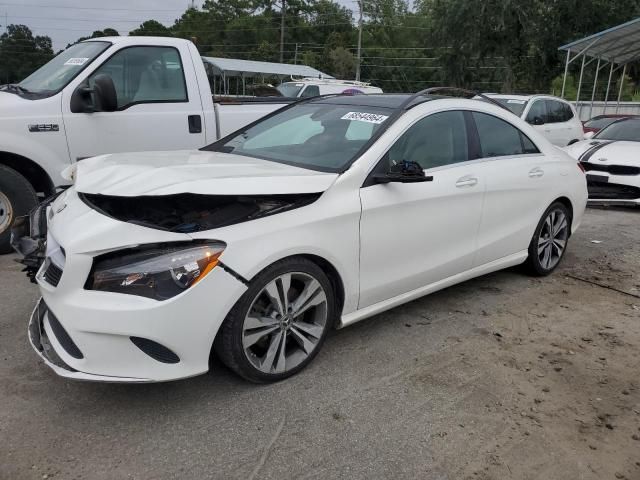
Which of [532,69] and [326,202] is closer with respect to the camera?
[326,202]

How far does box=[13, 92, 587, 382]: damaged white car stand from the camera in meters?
2.65

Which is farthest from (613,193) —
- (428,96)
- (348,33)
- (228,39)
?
(228,39)

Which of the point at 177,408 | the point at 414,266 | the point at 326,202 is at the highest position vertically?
the point at 326,202

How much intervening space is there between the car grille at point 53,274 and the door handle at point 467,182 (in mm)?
2660

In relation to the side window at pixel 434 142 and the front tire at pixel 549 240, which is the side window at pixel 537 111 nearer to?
the front tire at pixel 549 240

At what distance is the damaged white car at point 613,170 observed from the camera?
8328mm

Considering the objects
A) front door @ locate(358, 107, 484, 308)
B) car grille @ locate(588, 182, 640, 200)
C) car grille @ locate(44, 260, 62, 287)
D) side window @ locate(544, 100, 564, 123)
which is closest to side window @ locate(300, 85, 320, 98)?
side window @ locate(544, 100, 564, 123)

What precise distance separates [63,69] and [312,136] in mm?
3065

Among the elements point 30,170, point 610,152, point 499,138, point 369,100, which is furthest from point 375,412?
point 610,152

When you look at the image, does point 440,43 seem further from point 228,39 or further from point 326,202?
point 228,39

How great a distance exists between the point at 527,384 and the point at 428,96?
216 centimetres

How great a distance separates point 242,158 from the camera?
381 centimetres

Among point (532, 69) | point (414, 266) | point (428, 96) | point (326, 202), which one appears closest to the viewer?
point (326, 202)

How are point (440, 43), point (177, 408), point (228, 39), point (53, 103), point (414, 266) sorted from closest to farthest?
point (177, 408) < point (414, 266) < point (53, 103) < point (440, 43) < point (228, 39)
